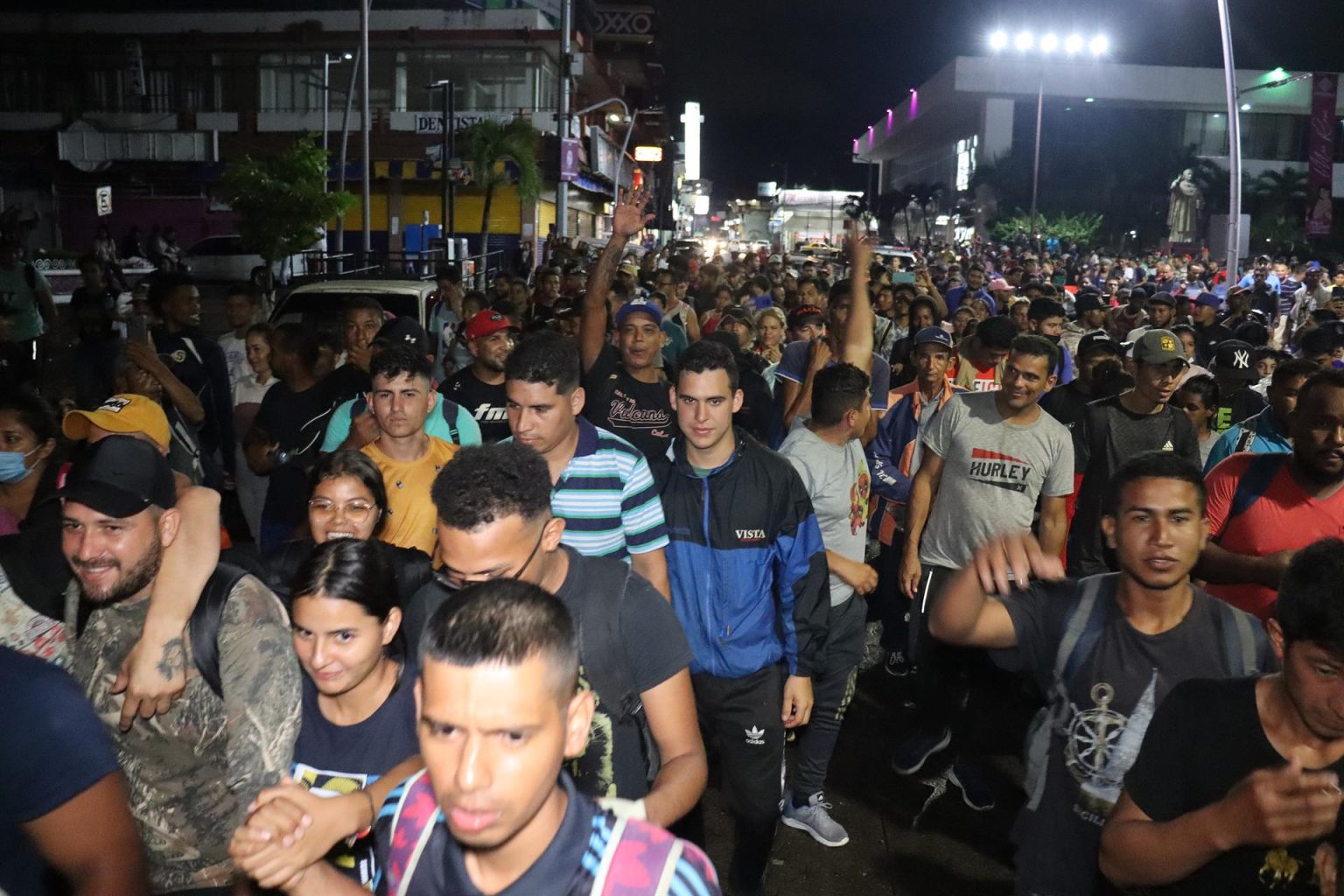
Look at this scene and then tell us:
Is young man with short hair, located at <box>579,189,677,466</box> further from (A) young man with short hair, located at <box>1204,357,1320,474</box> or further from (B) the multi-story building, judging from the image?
(B) the multi-story building

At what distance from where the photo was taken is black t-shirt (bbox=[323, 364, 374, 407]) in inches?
256

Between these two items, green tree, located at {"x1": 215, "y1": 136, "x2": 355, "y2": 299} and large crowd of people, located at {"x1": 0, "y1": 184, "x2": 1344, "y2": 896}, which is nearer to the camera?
large crowd of people, located at {"x1": 0, "y1": 184, "x2": 1344, "y2": 896}

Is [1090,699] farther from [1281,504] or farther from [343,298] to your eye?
[343,298]

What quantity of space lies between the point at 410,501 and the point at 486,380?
2473 mm

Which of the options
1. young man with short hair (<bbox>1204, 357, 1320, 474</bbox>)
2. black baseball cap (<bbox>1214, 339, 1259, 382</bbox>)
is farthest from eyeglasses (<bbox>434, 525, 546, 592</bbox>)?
black baseball cap (<bbox>1214, 339, 1259, 382</bbox>)

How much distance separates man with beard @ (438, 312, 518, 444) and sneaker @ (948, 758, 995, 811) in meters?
3.11

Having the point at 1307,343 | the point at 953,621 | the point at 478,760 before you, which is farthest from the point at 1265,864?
the point at 1307,343

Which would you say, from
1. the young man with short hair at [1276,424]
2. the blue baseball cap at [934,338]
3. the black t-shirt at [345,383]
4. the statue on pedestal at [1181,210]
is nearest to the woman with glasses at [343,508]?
the black t-shirt at [345,383]

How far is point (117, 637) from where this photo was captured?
3023mm

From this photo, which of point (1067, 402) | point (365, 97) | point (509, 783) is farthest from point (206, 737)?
point (365, 97)

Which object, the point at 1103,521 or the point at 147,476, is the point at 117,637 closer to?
the point at 147,476

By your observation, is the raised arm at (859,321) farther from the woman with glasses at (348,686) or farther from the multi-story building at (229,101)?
the multi-story building at (229,101)

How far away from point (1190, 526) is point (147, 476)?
2895 mm

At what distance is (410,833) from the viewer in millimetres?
2096
